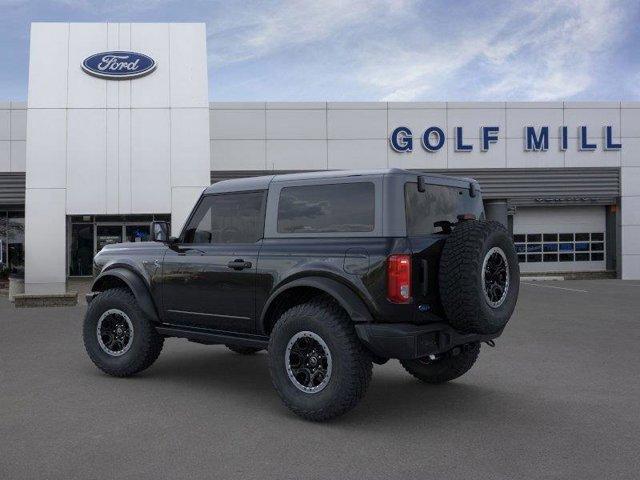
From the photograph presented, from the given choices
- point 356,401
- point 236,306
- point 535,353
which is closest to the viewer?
point 356,401

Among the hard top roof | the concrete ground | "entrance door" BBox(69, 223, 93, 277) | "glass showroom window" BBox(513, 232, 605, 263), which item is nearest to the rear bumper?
the concrete ground

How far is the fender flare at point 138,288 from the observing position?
6.64 metres

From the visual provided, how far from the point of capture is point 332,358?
5.01 metres

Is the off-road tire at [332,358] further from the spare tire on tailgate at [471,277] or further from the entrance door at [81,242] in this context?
the entrance door at [81,242]

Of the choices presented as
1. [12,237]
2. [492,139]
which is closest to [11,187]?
[12,237]

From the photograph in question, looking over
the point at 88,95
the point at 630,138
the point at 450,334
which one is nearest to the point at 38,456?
the point at 450,334

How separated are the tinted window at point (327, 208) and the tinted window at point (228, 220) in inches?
12.1

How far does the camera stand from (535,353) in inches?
329

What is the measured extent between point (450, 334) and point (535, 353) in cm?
378

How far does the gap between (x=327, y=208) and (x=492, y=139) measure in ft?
71.3

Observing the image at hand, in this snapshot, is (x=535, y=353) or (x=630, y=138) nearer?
(x=535, y=353)

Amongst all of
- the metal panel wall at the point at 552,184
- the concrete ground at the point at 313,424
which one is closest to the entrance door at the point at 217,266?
the concrete ground at the point at 313,424

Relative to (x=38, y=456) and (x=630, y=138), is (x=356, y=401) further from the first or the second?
(x=630, y=138)

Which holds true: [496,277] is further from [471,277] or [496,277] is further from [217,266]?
[217,266]
